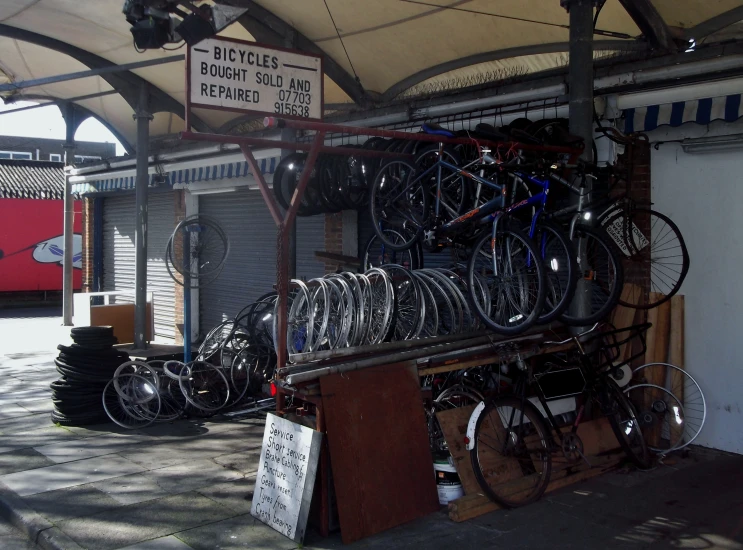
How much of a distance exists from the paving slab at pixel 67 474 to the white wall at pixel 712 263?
211 inches

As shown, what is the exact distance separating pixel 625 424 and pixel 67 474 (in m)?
4.98

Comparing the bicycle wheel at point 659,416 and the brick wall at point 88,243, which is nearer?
the bicycle wheel at point 659,416

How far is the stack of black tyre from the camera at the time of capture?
8117 mm

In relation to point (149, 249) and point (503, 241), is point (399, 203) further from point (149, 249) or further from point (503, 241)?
point (149, 249)

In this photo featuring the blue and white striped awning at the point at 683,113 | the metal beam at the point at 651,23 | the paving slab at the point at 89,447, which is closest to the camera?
the blue and white striped awning at the point at 683,113

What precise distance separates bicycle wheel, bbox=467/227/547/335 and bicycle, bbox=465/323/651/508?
0.41 metres

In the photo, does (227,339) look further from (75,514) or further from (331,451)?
(331,451)

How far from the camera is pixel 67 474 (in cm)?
656

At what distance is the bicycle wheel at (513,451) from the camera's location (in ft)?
18.3

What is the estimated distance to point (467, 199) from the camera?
6.51 meters

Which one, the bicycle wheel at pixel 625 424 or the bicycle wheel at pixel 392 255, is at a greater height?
the bicycle wheel at pixel 392 255

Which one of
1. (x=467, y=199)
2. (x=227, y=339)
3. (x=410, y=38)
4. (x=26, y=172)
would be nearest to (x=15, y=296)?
(x=26, y=172)

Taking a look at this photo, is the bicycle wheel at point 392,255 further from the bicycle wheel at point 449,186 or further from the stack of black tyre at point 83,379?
the stack of black tyre at point 83,379

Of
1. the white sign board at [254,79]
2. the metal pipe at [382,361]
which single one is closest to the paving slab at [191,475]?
the metal pipe at [382,361]
